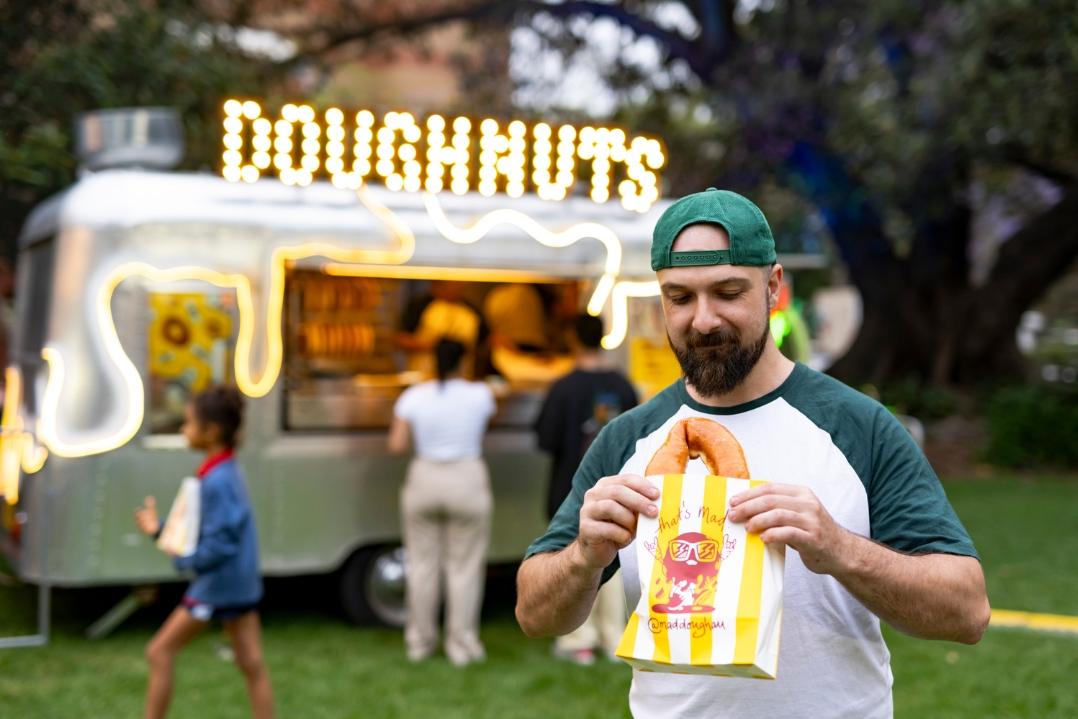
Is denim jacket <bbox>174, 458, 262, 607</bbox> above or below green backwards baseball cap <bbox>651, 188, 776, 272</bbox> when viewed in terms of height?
below

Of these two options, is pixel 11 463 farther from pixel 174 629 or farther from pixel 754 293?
pixel 754 293

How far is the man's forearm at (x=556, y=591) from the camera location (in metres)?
2.23

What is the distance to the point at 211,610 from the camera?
16.1 ft

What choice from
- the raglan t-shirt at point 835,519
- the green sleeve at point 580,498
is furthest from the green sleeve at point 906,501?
the green sleeve at point 580,498

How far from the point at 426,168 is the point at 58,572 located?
123 inches

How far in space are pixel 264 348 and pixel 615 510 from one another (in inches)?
223

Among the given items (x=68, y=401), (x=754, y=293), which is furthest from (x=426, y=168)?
(x=754, y=293)

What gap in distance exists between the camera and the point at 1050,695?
6.38 meters

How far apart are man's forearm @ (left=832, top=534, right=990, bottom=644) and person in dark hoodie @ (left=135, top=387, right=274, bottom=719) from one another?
335 cm

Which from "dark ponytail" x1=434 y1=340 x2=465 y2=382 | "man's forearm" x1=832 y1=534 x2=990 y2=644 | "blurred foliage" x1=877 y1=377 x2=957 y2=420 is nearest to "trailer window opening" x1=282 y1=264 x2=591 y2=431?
"dark ponytail" x1=434 y1=340 x2=465 y2=382

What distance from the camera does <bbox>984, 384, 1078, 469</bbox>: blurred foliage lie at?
16.3 meters

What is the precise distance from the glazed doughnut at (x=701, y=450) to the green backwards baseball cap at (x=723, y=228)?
29cm

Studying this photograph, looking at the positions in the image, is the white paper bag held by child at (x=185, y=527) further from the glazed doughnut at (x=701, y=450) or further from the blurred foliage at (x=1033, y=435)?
the blurred foliage at (x=1033, y=435)

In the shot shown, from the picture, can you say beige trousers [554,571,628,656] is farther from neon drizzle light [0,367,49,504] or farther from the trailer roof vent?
the trailer roof vent
